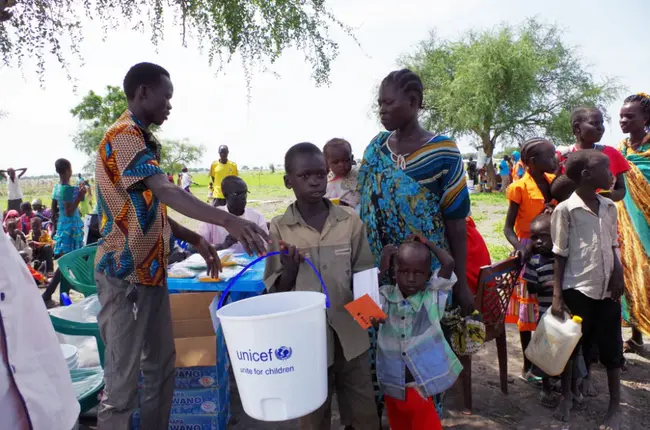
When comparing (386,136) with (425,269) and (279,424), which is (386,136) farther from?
(279,424)

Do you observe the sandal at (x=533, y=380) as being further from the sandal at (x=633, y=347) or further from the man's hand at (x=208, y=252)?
the man's hand at (x=208, y=252)

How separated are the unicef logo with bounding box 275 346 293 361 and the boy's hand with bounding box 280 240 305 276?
426mm

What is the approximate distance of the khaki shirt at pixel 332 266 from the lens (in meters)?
2.21

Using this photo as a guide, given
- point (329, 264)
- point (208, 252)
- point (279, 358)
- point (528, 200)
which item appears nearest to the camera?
point (279, 358)

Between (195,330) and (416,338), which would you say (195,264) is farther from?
(416,338)

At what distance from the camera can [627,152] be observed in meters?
3.98

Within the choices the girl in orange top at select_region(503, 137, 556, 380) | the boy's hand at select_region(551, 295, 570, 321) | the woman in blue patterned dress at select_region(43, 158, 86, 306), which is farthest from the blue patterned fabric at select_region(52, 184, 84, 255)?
the boy's hand at select_region(551, 295, 570, 321)

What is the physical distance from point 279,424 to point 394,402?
1032 mm

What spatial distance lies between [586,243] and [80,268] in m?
3.94

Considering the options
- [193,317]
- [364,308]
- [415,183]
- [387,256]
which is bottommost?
[193,317]

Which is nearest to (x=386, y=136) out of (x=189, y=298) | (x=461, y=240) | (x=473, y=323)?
(x=461, y=240)

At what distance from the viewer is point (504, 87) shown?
Answer: 21906mm

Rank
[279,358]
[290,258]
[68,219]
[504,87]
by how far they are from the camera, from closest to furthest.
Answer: [279,358], [290,258], [68,219], [504,87]

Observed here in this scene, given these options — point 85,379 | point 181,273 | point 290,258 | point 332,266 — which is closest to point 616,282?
point 332,266
